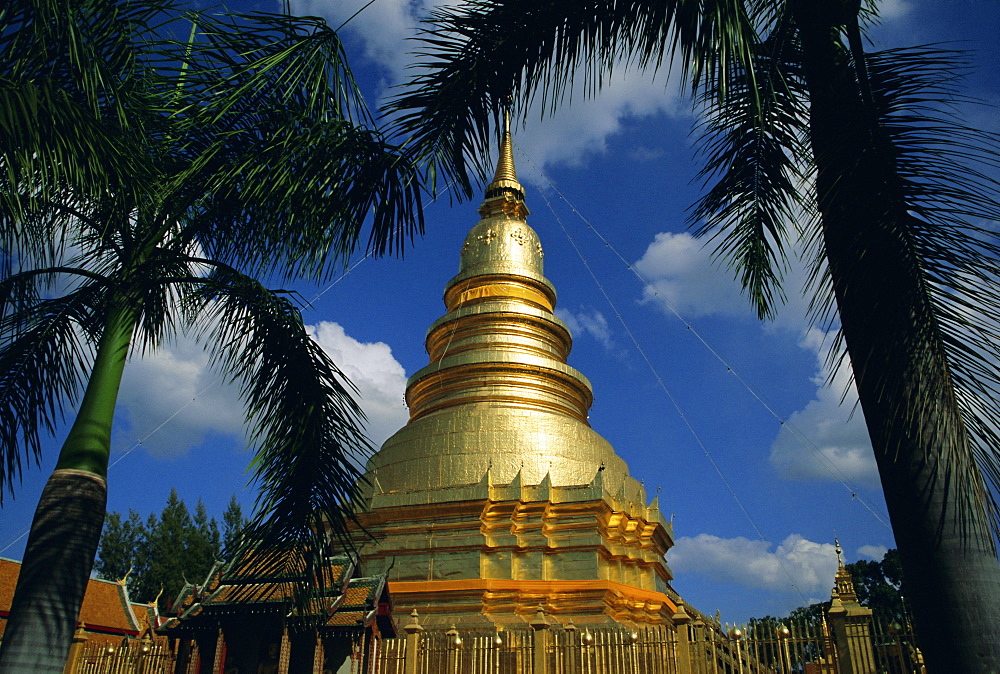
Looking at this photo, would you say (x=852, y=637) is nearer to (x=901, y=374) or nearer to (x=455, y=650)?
(x=455, y=650)

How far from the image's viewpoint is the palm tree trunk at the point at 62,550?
4.84 meters

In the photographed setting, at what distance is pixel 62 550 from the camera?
499 centimetres

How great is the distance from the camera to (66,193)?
19.7 ft

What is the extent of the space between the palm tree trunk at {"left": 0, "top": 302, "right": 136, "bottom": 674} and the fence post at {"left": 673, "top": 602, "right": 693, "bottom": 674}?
8.73 metres

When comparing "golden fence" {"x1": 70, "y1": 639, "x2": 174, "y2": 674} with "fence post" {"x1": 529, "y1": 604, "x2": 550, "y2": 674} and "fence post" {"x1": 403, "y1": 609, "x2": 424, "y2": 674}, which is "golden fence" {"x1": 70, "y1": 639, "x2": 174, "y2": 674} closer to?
"fence post" {"x1": 403, "y1": 609, "x2": 424, "y2": 674}

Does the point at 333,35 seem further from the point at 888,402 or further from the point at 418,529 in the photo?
the point at 418,529

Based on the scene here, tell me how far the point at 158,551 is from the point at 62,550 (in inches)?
1425

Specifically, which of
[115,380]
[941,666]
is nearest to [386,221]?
[115,380]

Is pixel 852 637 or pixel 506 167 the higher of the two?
pixel 506 167

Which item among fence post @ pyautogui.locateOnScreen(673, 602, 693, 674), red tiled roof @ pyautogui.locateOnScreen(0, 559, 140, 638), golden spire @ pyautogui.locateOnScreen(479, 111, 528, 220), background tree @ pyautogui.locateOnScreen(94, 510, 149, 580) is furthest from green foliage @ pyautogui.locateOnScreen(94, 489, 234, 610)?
fence post @ pyautogui.locateOnScreen(673, 602, 693, 674)

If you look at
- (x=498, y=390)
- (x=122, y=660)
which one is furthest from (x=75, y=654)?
(x=498, y=390)

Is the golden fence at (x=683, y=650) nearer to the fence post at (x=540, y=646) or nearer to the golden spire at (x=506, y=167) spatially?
the fence post at (x=540, y=646)

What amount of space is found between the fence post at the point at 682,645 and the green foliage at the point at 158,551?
96.1 feet

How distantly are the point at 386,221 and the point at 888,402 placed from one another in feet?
11.7
